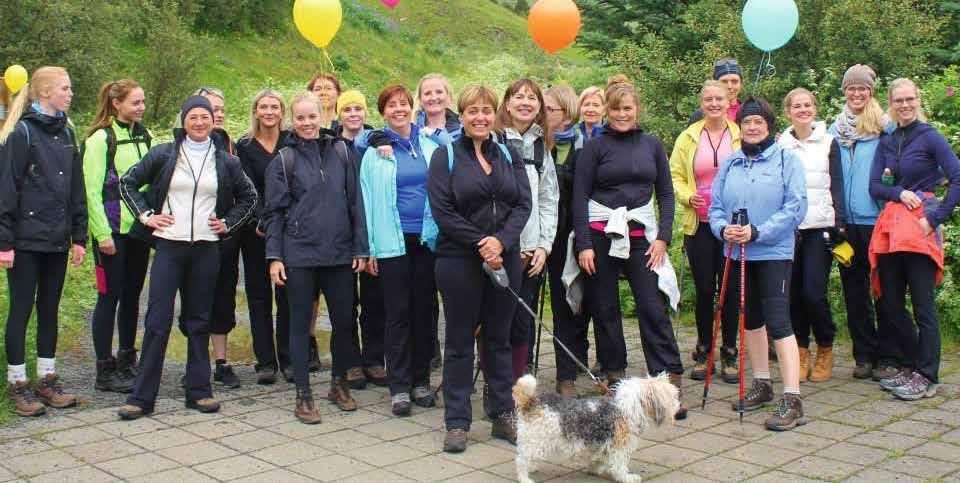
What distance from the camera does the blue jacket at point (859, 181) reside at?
21.1ft

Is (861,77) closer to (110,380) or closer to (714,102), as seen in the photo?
(714,102)

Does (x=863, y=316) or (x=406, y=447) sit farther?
(x=863, y=316)

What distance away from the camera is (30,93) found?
229 inches

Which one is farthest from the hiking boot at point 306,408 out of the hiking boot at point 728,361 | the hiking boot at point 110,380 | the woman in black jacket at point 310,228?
the hiking boot at point 728,361

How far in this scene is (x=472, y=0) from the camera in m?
54.9

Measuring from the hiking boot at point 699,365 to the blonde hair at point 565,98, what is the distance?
7.20ft

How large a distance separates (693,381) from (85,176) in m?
4.61

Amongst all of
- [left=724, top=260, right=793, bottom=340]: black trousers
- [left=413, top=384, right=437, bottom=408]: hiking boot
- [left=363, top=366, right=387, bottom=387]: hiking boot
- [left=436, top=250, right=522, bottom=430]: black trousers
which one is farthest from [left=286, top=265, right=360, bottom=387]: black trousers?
[left=724, top=260, right=793, bottom=340]: black trousers

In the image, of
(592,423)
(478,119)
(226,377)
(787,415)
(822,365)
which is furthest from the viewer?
(822,365)

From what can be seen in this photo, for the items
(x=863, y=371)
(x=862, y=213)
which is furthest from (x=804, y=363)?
(x=862, y=213)

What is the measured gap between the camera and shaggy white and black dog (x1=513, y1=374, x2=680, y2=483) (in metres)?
4.49

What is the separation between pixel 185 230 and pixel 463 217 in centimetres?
188

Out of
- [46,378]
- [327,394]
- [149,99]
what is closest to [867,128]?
[327,394]

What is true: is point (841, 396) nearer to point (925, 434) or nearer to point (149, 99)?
point (925, 434)
